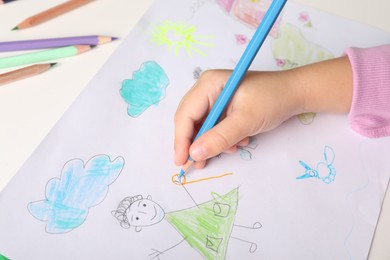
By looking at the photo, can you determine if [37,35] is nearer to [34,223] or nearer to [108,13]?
[108,13]

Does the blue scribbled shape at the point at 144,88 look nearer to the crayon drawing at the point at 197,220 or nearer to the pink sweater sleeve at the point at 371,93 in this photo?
the crayon drawing at the point at 197,220

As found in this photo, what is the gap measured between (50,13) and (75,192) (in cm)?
27

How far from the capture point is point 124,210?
0.43 metres

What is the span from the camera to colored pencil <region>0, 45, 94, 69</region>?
513 mm

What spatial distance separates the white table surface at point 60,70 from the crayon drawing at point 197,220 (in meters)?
0.13

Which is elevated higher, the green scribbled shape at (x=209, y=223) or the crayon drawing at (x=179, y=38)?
the crayon drawing at (x=179, y=38)

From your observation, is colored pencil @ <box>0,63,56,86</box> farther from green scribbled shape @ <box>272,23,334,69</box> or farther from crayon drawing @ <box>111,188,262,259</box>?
green scribbled shape @ <box>272,23,334,69</box>

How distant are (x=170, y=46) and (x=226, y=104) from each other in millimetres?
157

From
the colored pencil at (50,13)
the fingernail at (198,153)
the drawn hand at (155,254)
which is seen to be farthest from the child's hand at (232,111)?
the colored pencil at (50,13)

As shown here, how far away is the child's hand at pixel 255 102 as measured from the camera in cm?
45

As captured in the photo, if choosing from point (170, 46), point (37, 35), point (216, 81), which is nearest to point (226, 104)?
point (216, 81)

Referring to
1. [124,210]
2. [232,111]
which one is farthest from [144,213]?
[232,111]

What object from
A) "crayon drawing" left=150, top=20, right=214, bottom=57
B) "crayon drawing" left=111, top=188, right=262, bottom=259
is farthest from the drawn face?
"crayon drawing" left=150, top=20, right=214, bottom=57

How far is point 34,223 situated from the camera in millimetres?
415
